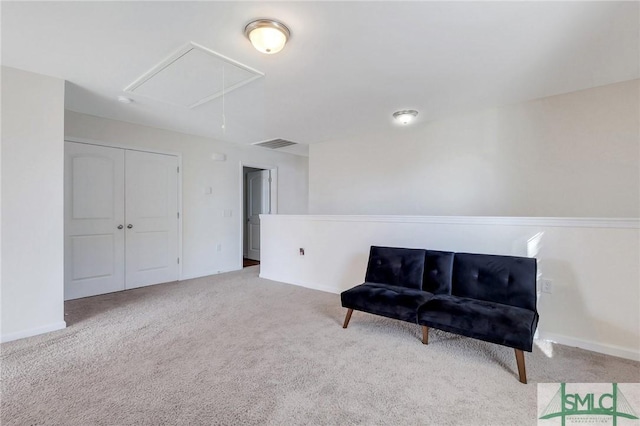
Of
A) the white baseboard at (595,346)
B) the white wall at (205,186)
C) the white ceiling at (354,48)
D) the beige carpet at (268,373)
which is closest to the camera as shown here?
the beige carpet at (268,373)

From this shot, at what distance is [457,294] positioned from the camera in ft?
8.94

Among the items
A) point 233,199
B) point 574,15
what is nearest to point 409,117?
point 574,15

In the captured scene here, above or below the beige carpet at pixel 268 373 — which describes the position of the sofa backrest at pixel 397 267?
above

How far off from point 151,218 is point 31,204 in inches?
70.8

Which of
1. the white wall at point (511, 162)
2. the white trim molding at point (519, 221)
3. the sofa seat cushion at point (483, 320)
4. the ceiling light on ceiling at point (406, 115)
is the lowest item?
the sofa seat cushion at point (483, 320)

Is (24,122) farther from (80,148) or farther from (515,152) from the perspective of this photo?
(515,152)

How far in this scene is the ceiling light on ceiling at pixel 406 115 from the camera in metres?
3.68

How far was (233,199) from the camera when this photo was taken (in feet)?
18.0

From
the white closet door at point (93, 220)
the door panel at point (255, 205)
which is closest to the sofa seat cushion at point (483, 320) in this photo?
the white closet door at point (93, 220)

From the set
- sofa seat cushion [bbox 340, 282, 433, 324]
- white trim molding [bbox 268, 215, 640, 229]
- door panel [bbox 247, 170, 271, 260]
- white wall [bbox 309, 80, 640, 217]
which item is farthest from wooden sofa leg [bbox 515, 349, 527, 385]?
door panel [bbox 247, 170, 271, 260]

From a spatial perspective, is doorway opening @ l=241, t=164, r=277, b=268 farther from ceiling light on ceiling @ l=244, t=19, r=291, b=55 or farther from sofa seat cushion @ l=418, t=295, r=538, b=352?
sofa seat cushion @ l=418, t=295, r=538, b=352

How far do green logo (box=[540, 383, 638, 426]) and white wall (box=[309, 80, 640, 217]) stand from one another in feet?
6.37

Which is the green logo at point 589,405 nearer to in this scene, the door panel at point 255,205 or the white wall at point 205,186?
the white wall at point 205,186

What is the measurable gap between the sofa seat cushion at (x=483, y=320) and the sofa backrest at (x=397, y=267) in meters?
0.44
